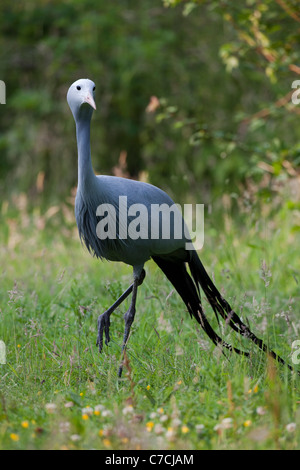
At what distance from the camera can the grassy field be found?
2.62 m

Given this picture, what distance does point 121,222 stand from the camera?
11.6ft

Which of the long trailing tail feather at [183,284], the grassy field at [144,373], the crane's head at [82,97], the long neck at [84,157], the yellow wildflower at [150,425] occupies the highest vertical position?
the crane's head at [82,97]

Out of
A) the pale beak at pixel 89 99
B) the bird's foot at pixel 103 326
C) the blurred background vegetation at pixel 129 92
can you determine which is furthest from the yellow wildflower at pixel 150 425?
the blurred background vegetation at pixel 129 92

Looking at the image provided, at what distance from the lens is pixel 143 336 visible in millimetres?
3977

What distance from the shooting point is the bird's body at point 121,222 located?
342cm

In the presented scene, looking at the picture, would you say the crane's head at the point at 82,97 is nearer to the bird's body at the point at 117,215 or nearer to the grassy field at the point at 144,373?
the bird's body at the point at 117,215

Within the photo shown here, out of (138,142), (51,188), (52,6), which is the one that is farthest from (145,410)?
(52,6)

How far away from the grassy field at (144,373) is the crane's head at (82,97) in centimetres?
107

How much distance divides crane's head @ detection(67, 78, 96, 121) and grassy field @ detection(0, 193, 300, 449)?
1.07 m

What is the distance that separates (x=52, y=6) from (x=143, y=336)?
22.2 feet

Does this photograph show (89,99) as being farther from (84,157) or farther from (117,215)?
(117,215)

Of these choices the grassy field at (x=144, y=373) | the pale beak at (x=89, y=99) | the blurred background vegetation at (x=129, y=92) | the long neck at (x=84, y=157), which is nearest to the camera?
the grassy field at (x=144, y=373)

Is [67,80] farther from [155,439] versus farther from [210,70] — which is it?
[155,439]

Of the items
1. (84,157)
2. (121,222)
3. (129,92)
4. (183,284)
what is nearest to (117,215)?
(121,222)
